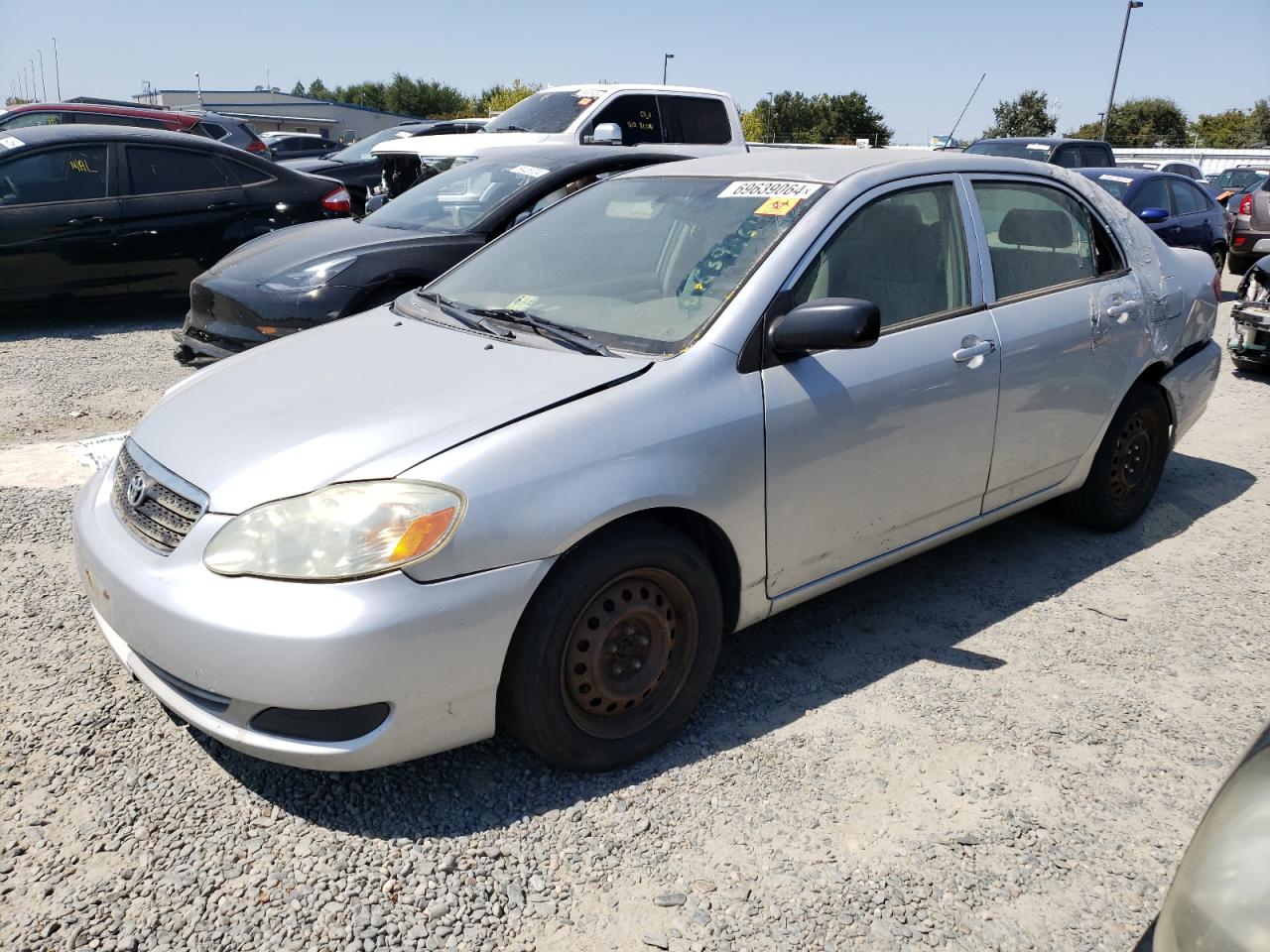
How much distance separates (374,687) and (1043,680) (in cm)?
220

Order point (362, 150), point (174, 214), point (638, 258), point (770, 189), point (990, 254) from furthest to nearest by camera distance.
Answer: point (362, 150) → point (174, 214) → point (990, 254) → point (638, 258) → point (770, 189)

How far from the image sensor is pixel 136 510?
2.68m

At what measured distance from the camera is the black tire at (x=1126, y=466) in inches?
168

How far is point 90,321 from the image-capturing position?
8.52 m

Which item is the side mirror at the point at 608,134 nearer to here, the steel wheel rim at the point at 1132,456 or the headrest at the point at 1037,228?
the headrest at the point at 1037,228

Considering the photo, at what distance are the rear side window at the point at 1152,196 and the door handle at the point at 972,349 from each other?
9052mm

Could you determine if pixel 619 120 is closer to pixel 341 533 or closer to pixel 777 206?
pixel 777 206

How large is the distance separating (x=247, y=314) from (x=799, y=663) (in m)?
4.01

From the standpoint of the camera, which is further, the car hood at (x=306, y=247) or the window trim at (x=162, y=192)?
the window trim at (x=162, y=192)

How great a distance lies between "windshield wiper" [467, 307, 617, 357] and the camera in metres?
2.96

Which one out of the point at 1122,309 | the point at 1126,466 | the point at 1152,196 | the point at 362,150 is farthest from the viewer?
the point at 362,150

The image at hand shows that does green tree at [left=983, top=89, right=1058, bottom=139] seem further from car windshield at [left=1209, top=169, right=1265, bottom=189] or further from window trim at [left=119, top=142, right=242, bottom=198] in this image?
window trim at [left=119, top=142, right=242, bottom=198]

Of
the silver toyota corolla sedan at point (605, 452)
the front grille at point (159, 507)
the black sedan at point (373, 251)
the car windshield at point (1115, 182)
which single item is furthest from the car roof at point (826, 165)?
the car windshield at point (1115, 182)

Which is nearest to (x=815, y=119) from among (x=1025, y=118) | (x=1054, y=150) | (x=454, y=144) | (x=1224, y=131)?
(x=1025, y=118)
